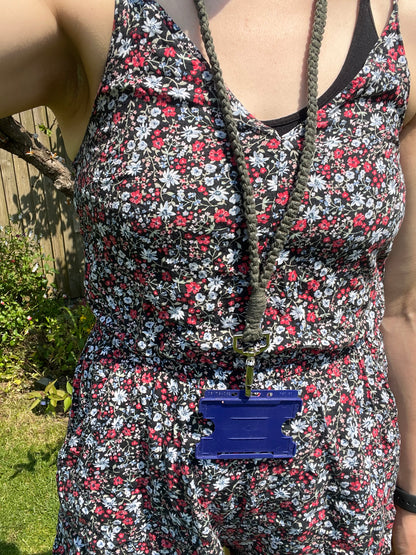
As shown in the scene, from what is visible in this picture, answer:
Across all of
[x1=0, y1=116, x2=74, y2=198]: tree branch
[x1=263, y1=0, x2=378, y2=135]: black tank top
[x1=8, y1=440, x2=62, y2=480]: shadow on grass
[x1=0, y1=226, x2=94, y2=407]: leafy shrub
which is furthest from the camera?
[x1=0, y1=226, x2=94, y2=407]: leafy shrub

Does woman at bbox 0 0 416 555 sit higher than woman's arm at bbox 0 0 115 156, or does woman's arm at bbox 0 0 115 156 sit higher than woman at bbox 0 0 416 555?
woman's arm at bbox 0 0 115 156

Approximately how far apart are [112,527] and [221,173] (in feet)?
2.07

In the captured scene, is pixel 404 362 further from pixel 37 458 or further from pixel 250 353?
pixel 37 458

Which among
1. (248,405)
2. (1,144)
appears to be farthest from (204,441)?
(1,144)

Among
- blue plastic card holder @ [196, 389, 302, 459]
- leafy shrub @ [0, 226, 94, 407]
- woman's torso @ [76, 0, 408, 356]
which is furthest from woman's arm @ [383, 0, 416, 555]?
leafy shrub @ [0, 226, 94, 407]

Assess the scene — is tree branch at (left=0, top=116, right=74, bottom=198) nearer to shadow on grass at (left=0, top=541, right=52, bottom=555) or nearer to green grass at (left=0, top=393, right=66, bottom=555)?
green grass at (left=0, top=393, right=66, bottom=555)

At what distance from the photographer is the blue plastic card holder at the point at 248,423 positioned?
2.74 ft

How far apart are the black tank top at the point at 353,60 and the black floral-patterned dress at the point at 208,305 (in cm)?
1

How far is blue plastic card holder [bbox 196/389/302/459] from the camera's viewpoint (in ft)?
2.74

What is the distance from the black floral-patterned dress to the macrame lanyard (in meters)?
0.02

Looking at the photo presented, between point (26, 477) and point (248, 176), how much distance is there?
2825 mm

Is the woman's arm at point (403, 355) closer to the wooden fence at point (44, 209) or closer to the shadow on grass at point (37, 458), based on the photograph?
the shadow on grass at point (37, 458)

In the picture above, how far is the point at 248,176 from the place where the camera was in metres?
0.74

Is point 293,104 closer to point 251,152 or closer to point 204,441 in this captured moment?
point 251,152
